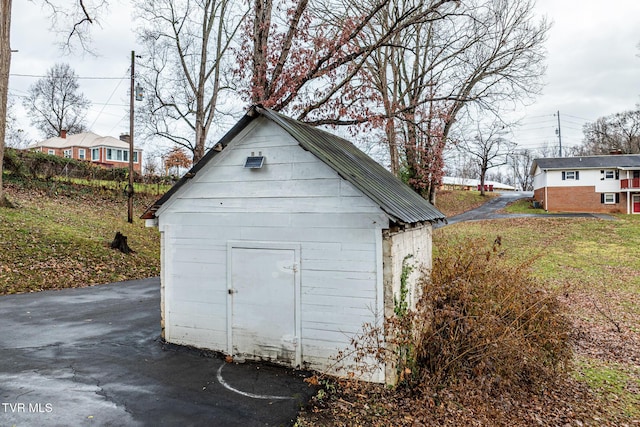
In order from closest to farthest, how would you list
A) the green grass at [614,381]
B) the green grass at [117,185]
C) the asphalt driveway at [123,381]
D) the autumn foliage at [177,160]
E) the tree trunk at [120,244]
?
→ the asphalt driveway at [123,381] → the green grass at [614,381] → the tree trunk at [120,244] → the green grass at [117,185] → the autumn foliage at [177,160]

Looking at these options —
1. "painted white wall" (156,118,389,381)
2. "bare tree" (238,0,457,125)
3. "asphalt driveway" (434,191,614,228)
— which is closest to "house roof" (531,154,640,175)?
"asphalt driveway" (434,191,614,228)

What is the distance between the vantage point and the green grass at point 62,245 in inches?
491

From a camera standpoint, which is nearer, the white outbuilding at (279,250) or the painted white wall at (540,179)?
the white outbuilding at (279,250)

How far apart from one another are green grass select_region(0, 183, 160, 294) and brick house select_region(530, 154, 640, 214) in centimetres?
3423

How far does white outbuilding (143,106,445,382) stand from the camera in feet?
19.0

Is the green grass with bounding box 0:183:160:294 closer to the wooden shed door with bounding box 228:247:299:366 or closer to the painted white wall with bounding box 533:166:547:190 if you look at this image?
the wooden shed door with bounding box 228:247:299:366

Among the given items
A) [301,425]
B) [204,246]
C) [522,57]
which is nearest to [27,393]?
[204,246]

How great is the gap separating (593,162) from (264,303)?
40151 millimetres

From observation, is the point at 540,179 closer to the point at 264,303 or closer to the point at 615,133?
the point at 615,133

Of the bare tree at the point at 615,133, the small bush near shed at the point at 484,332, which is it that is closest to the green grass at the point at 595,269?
the small bush near shed at the point at 484,332

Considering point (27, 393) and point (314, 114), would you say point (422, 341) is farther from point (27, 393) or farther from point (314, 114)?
point (314, 114)

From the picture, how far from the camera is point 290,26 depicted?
12477mm

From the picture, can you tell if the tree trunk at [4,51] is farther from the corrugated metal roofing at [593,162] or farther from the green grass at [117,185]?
the corrugated metal roofing at [593,162]

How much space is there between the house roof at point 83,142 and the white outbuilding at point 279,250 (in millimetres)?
43098
